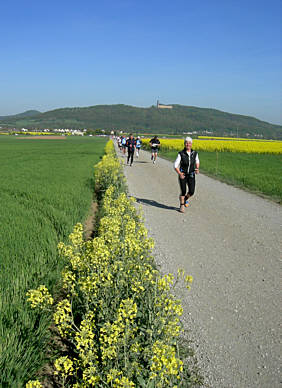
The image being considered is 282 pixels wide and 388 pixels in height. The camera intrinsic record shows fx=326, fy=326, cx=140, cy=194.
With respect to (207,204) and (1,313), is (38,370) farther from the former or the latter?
(207,204)

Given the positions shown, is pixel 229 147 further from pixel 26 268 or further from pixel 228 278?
pixel 26 268

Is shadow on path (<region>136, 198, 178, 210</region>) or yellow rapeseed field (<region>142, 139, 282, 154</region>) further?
yellow rapeseed field (<region>142, 139, 282, 154</region>)

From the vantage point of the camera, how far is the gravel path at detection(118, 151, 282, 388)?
124 inches

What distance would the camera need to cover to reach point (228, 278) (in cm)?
496

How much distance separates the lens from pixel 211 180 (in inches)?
634

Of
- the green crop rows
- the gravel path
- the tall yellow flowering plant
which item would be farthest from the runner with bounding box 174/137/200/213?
the tall yellow flowering plant

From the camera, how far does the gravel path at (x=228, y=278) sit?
316 cm

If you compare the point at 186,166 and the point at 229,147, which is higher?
the point at 186,166

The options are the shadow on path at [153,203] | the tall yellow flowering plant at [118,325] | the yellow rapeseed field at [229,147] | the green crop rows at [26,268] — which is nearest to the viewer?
the tall yellow flowering plant at [118,325]

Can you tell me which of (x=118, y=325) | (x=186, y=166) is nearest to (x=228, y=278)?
(x=118, y=325)

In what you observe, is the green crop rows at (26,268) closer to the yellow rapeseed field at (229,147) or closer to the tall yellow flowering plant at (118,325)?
the tall yellow flowering plant at (118,325)

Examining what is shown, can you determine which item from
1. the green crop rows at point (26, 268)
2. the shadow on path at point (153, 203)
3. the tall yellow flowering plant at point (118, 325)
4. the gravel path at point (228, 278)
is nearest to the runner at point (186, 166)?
the shadow on path at point (153, 203)

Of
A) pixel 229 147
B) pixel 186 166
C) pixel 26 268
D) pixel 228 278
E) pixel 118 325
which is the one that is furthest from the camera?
pixel 229 147

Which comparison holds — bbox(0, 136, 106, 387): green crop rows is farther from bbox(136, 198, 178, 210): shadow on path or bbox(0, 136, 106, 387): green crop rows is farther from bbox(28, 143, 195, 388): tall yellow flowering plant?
bbox(136, 198, 178, 210): shadow on path
